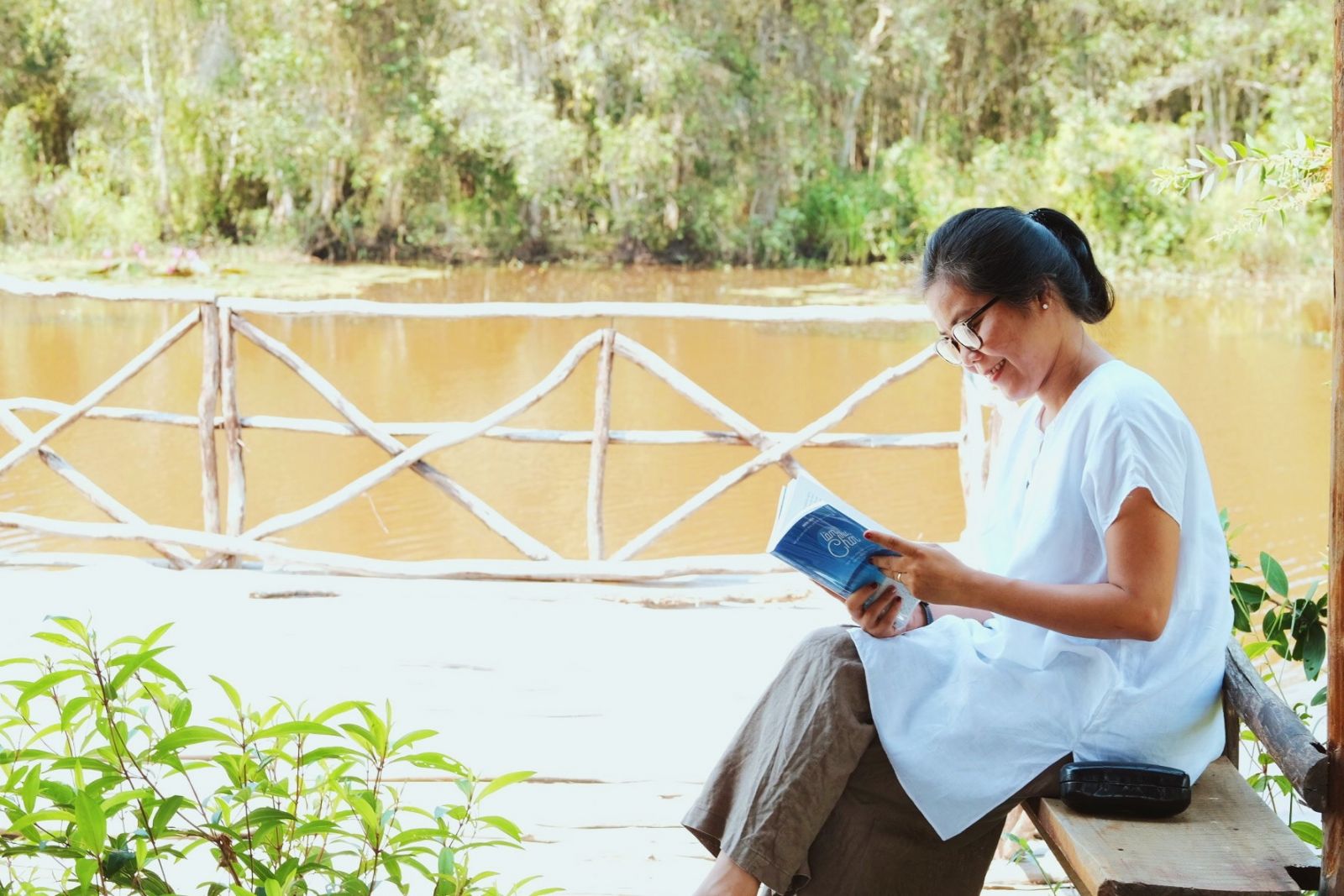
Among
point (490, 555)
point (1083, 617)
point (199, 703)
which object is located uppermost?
point (1083, 617)

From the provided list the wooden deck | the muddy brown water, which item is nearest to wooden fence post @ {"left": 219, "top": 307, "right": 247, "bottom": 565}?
the wooden deck

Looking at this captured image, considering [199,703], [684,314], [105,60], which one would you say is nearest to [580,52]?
[105,60]

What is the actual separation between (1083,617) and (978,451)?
87.7 inches

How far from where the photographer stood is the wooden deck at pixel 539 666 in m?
2.14

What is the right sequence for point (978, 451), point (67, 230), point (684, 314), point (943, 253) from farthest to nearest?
point (67, 230) → point (684, 314) → point (978, 451) → point (943, 253)

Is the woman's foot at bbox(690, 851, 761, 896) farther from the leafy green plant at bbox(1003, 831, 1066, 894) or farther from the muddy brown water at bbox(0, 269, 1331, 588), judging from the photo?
the muddy brown water at bbox(0, 269, 1331, 588)

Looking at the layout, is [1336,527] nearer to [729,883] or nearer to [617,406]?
[729,883]

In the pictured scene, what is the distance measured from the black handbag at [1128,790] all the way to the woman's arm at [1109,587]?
12cm

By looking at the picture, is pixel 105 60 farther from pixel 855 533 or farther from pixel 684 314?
pixel 855 533

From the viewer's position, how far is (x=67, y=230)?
12.8 m

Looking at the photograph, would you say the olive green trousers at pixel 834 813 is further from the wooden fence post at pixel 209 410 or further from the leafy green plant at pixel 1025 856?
the wooden fence post at pixel 209 410

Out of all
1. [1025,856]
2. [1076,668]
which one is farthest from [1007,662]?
[1025,856]

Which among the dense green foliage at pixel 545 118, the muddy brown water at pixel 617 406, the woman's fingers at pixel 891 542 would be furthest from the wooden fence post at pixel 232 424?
the dense green foliage at pixel 545 118

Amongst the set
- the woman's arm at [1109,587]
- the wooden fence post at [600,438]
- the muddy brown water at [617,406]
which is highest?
the woman's arm at [1109,587]
